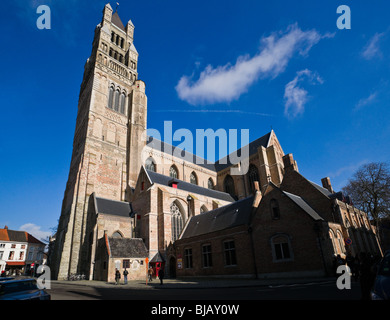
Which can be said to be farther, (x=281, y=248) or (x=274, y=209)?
(x=274, y=209)

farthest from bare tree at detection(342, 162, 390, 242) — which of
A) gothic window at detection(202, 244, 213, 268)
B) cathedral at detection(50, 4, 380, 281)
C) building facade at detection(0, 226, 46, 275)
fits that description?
building facade at detection(0, 226, 46, 275)

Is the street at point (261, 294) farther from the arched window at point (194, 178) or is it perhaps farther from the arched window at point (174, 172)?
the arched window at point (194, 178)

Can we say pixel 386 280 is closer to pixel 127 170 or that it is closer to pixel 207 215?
pixel 207 215

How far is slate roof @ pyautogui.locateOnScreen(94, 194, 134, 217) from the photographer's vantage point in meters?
25.8

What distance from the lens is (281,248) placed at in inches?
584

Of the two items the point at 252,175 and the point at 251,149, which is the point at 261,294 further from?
the point at 251,149

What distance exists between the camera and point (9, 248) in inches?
1734

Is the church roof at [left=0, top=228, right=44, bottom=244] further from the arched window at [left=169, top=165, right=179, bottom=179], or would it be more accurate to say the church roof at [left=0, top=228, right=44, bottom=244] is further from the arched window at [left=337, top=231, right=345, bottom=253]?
the arched window at [left=337, top=231, right=345, bottom=253]

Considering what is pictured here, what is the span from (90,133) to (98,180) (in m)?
7.05

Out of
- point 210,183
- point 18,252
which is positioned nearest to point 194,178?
point 210,183

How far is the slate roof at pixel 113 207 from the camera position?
2578 centimetres

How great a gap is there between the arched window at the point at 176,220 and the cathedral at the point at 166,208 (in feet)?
0.40

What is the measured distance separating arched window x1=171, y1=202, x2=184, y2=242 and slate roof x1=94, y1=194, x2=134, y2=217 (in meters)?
5.53

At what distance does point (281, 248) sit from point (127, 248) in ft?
48.8
